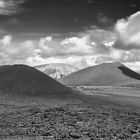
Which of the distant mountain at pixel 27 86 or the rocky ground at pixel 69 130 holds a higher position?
the distant mountain at pixel 27 86

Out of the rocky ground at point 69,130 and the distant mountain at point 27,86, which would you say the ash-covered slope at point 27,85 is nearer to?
the distant mountain at point 27,86

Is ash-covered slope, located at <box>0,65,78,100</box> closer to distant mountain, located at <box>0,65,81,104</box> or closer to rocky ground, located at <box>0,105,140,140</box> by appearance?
distant mountain, located at <box>0,65,81,104</box>

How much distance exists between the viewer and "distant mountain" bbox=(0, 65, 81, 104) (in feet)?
173

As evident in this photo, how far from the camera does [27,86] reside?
2357 inches

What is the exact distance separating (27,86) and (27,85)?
0.81 meters

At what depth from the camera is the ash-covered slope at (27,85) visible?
54.7 meters

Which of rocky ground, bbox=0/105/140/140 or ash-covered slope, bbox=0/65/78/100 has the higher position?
ash-covered slope, bbox=0/65/78/100

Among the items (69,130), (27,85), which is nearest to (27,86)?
(27,85)

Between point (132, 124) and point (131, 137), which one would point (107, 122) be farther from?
point (131, 137)

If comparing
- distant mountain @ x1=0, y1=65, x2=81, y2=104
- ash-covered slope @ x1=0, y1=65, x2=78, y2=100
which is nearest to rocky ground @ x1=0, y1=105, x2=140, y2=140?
distant mountain @ x1=0, y1=65, x2=81, y2=104

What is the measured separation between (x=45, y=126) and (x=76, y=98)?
98.5 feet

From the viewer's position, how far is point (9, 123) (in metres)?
25.3

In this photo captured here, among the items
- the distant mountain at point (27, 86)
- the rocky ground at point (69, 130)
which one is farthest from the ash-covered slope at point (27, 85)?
the rocky ground at point (69, 130)

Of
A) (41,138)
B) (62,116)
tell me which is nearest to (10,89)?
(62,116)
